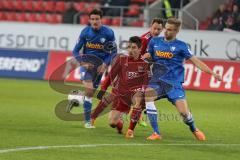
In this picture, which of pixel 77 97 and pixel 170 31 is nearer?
pixel 170 31

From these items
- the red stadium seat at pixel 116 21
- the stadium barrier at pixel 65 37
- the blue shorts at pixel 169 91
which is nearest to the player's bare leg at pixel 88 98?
the blue shorts at pixel 169 91

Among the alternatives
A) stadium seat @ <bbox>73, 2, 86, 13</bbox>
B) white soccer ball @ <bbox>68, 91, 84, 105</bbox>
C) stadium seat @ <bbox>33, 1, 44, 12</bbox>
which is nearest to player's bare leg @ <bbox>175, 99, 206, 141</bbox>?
white soccer ball @ <bbox>68, 91, 84, 105</bbox>

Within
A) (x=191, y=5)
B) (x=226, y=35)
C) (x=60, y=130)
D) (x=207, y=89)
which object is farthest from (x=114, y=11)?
(x=60, y=130)

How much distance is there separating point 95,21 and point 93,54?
0.73 m

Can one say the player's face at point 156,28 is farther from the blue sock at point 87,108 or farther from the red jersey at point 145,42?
the blue sock at point 87,108

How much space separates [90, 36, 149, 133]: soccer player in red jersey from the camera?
1286cm

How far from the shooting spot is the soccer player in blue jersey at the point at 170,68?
40.6ft

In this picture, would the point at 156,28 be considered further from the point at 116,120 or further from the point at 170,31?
the point at 116,120

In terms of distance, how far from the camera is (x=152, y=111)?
41.0ft

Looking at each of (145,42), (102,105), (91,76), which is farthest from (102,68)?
(145,42)

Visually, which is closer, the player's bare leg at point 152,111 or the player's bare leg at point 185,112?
the player's bare leg at point 185,112


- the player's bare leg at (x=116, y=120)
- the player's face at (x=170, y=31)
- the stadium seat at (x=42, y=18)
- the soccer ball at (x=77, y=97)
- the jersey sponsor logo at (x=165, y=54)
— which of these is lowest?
the player's bare leg at (x=116, y=120)

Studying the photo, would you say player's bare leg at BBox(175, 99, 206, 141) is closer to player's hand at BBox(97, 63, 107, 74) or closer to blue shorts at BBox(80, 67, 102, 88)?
player's hand at BBox(97, 63, 107, 74)

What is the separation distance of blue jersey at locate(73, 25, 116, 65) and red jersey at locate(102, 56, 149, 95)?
3.83 ft
